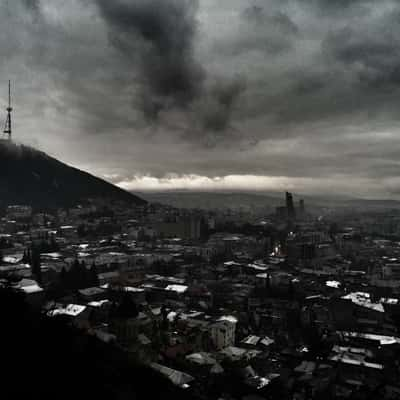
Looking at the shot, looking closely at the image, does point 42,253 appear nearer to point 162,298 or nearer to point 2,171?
point 162,298

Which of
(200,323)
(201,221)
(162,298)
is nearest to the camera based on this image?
(200,323)

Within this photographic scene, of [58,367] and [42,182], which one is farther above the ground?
[42,182]

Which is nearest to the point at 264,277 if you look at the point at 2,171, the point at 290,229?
the point at 290,229

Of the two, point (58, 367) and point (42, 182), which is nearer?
point (58, 367)

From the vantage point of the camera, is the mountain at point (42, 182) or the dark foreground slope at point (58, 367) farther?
the mountain at point (42, 182)

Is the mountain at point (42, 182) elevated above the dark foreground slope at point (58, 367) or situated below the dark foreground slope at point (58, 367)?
above

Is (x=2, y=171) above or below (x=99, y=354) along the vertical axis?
above

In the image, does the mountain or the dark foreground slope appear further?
the mountain

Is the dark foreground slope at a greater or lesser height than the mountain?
lesser
